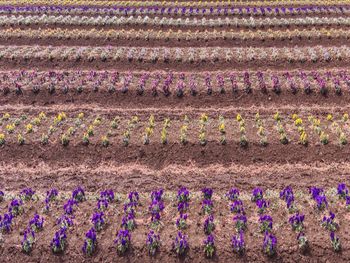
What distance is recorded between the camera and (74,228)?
32.0 feet

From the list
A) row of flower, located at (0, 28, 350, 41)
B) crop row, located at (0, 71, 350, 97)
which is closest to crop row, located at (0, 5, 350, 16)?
row of flower, located at (0, 28, 350, 41)

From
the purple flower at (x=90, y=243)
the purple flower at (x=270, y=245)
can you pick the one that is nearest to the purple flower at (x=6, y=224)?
the purple flower at (x=90, y=243)

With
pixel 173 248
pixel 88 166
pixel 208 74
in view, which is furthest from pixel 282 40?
pixel 173 248

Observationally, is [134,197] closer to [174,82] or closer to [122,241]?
[122,241]

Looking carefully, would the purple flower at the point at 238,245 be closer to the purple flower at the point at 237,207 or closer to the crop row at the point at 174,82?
the purple flower at the point at 237,207

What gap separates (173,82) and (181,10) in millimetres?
11665

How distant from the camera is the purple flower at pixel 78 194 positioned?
10750 mm

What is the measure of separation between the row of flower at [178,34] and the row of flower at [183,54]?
173 centimetres

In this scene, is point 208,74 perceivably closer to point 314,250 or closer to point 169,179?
point 169,179

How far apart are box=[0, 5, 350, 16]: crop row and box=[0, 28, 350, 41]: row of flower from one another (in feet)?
13.2

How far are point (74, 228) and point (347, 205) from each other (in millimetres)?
7993

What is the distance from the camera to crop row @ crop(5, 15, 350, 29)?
23.8 metres

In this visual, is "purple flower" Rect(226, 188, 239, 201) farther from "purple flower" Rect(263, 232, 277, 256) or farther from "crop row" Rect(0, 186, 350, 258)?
"purple flower" Rect(263, 232, 277, 256)

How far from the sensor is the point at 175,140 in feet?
44.3
